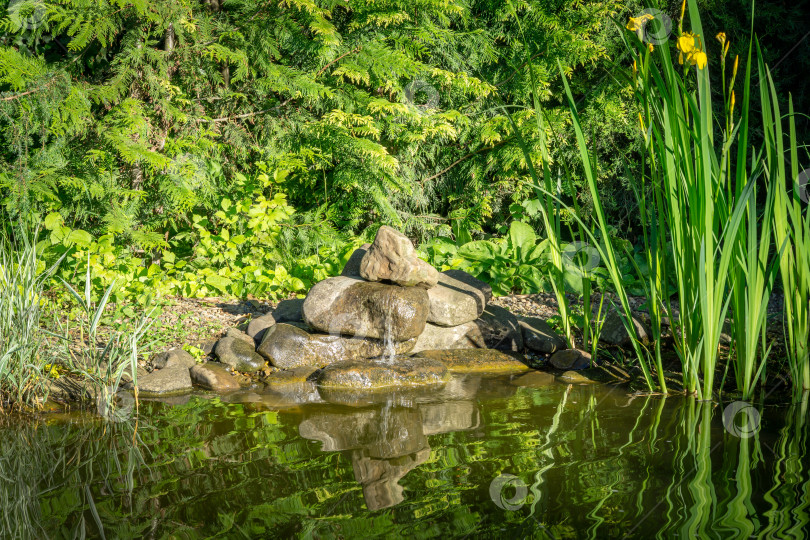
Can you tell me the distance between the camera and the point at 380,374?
414 cm

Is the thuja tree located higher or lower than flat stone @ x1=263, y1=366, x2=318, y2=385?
higher

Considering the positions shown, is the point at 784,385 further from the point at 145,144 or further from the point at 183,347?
the point at 145,144

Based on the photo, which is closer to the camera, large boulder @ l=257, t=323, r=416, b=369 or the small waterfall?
large boulder @ l=257, t=323, r=416, b=369

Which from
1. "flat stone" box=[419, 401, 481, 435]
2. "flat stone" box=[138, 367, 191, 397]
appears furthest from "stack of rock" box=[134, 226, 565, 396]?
"flat stone" box=[419, 401, 481, 435]

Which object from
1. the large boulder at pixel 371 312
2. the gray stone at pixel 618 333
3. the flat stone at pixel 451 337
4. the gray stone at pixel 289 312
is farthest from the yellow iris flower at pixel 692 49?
the gray stone at pixel 289 312

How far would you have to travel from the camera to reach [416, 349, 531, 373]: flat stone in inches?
181

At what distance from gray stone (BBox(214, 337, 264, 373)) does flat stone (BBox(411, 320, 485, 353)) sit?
4.14ft

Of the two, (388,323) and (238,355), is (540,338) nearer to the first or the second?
(388,323)

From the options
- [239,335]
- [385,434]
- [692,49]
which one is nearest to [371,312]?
[239,335]

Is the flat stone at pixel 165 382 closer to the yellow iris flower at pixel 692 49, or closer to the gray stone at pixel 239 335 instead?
the gray stone at pixel 239 335

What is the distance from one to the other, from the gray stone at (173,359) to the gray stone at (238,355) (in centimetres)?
20

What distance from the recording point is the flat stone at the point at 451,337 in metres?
5.00

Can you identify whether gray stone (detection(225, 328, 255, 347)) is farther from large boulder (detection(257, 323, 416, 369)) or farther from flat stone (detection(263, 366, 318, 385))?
flat stone (detection(263, 366, 318, 385))

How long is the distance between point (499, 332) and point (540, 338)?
356 millimetres
